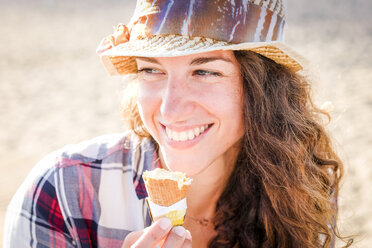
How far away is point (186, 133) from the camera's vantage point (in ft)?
7.53

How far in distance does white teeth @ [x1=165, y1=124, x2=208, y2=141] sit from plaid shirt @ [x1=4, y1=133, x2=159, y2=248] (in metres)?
0.43

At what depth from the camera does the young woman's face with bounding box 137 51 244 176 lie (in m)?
2.18

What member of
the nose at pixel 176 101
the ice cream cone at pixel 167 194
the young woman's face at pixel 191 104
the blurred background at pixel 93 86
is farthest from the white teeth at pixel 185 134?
the blurred background at pixel 93 86

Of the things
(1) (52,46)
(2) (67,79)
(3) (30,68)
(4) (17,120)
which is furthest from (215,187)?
(1) (52,46)

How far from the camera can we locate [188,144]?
91.1 inches

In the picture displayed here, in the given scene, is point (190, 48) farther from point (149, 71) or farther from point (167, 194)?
point (167, 194)

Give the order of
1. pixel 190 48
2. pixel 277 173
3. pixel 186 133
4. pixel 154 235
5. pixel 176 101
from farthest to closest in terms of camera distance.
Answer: pixel 277 173
pixel 186 133
pixel 176 101
pixel 190 48
pixel 154 235

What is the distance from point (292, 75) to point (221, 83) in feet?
2.09

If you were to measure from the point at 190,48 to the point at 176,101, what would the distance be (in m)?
0.30

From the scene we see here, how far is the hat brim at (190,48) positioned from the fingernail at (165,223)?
2.66ft

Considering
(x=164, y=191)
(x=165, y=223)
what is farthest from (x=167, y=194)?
(x=165, y=223)

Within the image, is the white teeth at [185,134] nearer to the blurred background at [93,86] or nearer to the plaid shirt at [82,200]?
the plaid shirt at [82,200]

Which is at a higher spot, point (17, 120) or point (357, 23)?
point (357, 23)

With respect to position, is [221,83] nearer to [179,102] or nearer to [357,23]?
[179,102]
